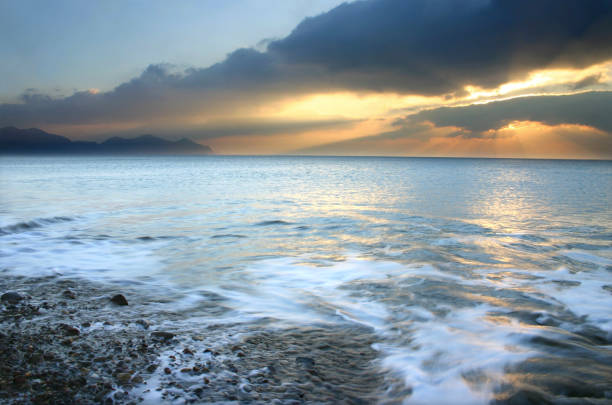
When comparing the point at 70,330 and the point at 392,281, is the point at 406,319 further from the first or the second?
the point at 70,330

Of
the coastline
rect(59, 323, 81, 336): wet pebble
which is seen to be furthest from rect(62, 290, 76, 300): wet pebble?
rect(59, 323, 81, 336): wet pebble

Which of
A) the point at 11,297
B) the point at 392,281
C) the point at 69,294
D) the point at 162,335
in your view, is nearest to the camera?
the point at 162,335

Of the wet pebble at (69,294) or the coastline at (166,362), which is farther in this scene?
the wet pebble at (69,294)

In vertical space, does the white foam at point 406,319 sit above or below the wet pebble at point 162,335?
below

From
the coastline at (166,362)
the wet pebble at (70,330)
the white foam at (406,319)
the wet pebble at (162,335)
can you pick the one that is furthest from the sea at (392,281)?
the wet pebble at (70,330)

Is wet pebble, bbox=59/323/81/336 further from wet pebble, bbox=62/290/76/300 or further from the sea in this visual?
wet pebble, bbox=62/290/76/300

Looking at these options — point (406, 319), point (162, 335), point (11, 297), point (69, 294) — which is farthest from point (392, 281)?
point (11, 297)

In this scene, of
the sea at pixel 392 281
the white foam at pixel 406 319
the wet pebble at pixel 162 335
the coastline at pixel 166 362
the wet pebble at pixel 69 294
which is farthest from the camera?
the wet pebble at pixel 69 294

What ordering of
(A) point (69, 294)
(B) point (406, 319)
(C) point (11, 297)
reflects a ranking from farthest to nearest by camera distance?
(A) point (69, 294) → (C) point (11, 297) → (B) point (406, 319)

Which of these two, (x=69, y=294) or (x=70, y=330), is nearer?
(x=70, y=330)

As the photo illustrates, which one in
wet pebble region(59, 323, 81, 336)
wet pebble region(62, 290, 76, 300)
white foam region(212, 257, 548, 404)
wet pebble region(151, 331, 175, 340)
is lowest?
white foam region(212, 257, 548, 404)

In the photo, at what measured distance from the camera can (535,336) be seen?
15.5 feet

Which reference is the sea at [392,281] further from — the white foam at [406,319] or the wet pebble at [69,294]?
the wet pebble at [69,294]

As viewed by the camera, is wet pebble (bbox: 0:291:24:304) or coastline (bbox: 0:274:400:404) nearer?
coastline (bbox: 0:274:400:404)
